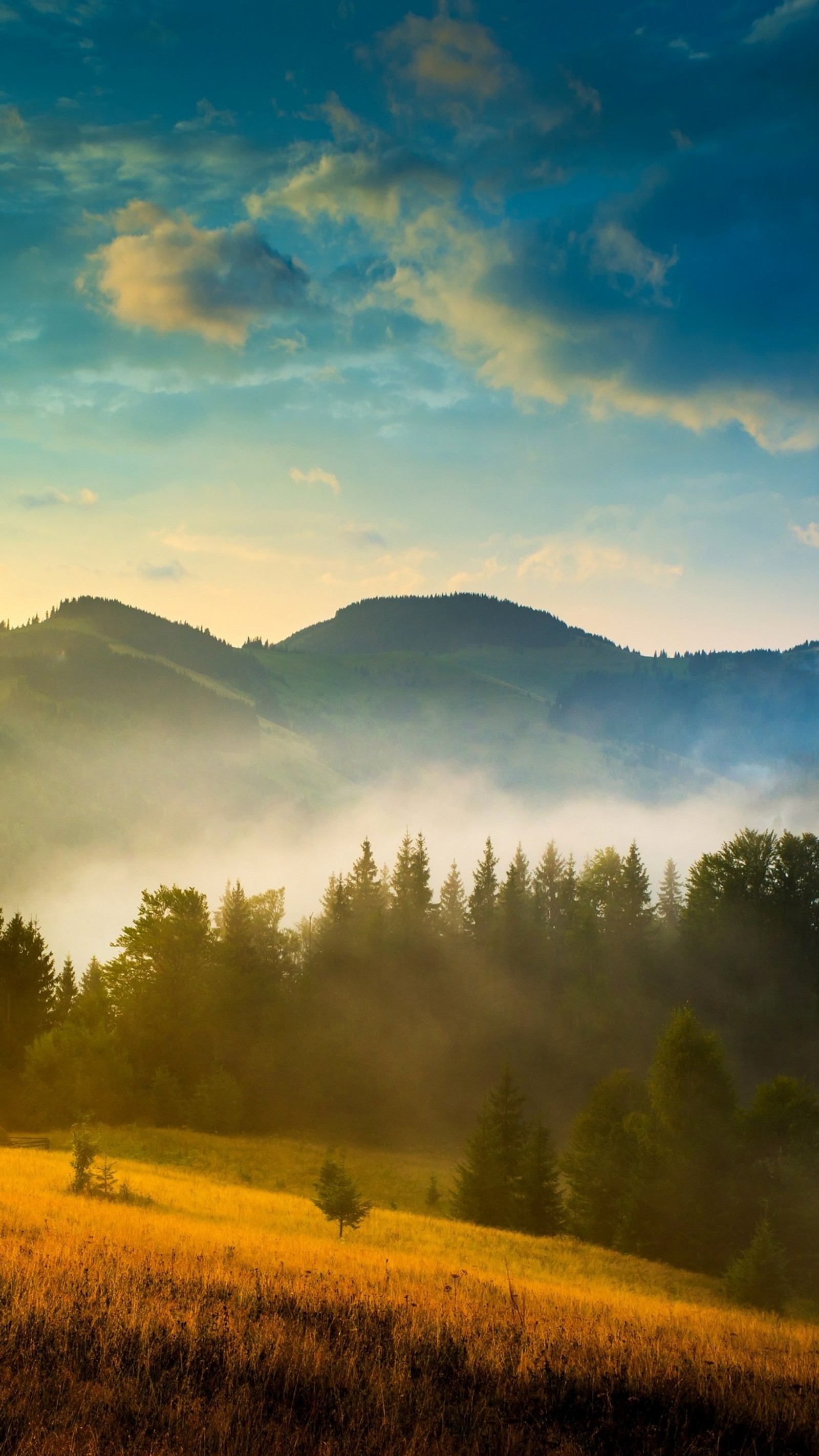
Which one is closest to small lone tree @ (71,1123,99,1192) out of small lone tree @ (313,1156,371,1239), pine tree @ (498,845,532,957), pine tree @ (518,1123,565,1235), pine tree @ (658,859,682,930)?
small lone tree @ (313,1156,371,1239)

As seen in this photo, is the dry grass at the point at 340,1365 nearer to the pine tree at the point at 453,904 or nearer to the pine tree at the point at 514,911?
the pine tree at the point at 514,911

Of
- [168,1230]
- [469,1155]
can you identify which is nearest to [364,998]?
[469,1155]

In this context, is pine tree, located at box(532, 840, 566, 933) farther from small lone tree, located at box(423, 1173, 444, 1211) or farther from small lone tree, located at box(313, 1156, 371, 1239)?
small lone tree, located at box(313, 1156, 371, 1239)

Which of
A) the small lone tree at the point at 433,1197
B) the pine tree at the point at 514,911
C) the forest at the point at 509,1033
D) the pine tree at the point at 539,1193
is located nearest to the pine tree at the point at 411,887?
the forest at the point at 509,1033

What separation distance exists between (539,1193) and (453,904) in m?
58.0

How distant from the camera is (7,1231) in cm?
1773

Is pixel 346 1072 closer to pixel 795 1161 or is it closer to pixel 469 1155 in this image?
pixel 469 1155

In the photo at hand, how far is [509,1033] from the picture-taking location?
85125mm

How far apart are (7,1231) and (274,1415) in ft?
36.9

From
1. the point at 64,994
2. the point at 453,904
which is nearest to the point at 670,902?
the point at 453,904

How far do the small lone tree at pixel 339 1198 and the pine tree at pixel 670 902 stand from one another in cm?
7786

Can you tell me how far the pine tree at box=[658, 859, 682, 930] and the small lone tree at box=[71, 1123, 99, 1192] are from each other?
80947mm

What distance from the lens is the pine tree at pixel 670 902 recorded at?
105 metres

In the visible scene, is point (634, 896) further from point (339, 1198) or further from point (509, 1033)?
point (339, 1198)
